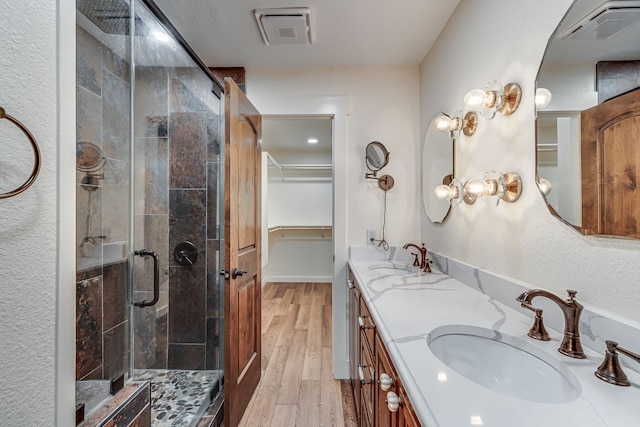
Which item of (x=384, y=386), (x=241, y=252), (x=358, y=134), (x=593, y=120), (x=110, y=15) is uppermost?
(x=110, y=15)

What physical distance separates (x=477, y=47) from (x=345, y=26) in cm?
79

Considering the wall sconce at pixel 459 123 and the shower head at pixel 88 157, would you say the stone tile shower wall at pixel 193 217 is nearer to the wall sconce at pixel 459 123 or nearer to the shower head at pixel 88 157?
the shower head at pixel 88 157

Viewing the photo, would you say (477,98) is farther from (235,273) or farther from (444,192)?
(235,273)

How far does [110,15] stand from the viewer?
1506 millimetres

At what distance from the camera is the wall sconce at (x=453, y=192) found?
4.87 ft

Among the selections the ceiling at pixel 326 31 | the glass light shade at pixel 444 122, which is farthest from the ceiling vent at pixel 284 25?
the glass light shade at pixel 444 122

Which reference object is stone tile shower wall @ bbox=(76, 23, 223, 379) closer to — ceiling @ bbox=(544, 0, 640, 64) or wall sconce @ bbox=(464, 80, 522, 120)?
wall sconce @ bbox=(464, 80, 522, 120)

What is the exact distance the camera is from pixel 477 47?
1.38 meters

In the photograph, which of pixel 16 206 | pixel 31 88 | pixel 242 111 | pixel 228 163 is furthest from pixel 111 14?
pixel 16 206

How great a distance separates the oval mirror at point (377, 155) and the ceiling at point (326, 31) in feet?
2.12

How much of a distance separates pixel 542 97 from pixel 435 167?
36.4 inches

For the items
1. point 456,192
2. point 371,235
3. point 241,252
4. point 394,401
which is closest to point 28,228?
point 394,401

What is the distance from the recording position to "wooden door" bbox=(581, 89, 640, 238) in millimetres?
672

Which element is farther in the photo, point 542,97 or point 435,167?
point 435,167
